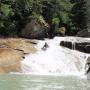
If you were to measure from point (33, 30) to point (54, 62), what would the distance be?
7.61 metres

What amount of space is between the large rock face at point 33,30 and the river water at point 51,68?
7.11ft

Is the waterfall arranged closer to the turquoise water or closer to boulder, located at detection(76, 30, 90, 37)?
the turquoise water

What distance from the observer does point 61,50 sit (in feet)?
113

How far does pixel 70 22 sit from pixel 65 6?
2.12 metres

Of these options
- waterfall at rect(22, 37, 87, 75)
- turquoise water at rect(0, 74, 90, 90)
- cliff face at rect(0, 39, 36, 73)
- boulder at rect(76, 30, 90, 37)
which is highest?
turquoise water at rect(0, 74, 90, 90)

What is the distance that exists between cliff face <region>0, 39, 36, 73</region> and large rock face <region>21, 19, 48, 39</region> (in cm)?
392

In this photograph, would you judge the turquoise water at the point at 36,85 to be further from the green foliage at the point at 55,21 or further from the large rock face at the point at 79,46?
the green foliage at the point at 55,21

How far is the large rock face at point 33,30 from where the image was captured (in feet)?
126

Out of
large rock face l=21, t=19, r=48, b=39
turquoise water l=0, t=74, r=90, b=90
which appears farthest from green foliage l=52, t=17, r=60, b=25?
turquoise water l=0, t=74, r=90, b=90

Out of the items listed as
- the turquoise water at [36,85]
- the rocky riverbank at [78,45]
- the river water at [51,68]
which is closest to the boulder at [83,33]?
the river water at [51,68]

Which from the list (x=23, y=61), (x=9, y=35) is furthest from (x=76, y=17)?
(x=23, y=61)

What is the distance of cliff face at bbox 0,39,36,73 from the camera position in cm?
2894

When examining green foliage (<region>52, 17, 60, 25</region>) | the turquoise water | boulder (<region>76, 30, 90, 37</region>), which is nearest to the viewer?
the turquoise water

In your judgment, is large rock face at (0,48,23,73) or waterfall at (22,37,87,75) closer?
large rock face at (0,48,23,73)
